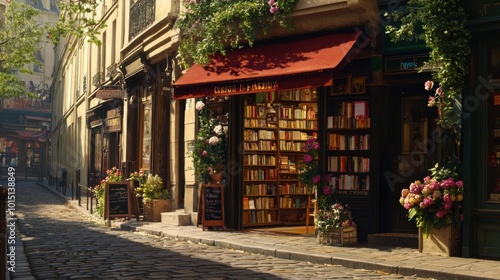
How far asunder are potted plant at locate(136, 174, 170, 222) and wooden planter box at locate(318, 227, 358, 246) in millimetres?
6209

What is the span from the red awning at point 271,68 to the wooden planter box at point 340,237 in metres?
2.50

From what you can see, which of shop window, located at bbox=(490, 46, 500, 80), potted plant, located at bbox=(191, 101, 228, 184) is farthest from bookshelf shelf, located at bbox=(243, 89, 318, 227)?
shop window, located at bbox=(490, 46, 500, 80)

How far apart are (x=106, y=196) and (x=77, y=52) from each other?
70.8 feet

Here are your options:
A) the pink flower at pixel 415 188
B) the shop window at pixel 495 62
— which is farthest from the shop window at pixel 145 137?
the shop window at pixel 495 62

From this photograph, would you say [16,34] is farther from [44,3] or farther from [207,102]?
[44,3]

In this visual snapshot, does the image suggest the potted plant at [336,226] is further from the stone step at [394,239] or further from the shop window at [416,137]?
the shop window at [416,137]

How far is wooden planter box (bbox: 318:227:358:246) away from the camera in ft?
37.9

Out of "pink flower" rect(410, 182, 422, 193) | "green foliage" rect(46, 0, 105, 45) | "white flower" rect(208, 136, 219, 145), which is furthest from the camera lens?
"green foliage" rect(46, 0, 105, 45)

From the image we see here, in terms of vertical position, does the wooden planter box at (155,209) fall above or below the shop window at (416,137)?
below

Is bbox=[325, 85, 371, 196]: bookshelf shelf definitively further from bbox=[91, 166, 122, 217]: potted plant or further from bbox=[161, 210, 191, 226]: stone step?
bbox=[91, 166, 122, 217]: potted plant

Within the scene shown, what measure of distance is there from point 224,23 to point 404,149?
4.54 meters

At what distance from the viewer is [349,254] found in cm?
1027

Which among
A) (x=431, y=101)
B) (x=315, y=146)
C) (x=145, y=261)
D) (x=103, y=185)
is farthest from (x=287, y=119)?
(x=145, y=261)

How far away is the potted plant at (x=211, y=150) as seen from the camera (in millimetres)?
14539
